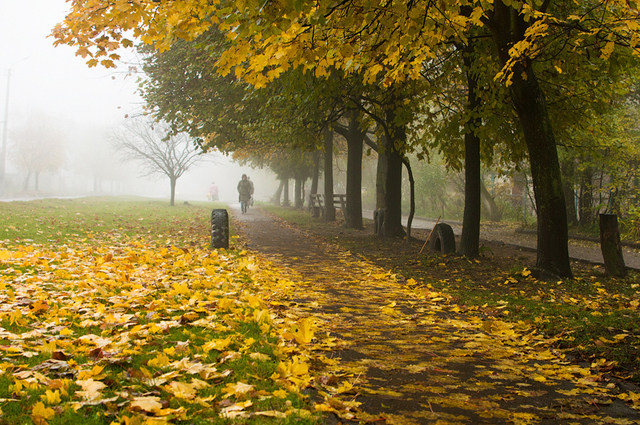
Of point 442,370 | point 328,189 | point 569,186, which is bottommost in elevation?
point 442,370

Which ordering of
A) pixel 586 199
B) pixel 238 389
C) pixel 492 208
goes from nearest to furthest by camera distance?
pixel 238 389 < pixel 586 199 < pixel 492 208

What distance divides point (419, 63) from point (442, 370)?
18.3 ft

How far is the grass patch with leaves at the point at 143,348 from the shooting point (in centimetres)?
243

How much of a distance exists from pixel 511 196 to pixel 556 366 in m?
25.3

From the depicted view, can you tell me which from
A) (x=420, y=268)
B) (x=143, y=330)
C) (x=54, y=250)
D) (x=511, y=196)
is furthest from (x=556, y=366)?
(x=511, y=196)

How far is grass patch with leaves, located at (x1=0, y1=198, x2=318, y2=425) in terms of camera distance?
2.43 metres

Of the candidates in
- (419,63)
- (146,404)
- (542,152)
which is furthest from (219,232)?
(146,404)

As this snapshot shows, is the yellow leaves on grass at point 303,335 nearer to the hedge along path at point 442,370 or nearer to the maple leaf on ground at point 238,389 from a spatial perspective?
the hedge along path at point 442,370

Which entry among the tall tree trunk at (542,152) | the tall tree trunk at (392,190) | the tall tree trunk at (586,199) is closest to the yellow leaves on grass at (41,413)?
the tall tree trunk at (542,152)

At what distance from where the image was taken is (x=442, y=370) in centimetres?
343

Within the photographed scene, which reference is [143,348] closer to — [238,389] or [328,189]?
[238,389]

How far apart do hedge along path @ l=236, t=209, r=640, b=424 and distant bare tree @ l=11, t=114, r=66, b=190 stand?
5888 cm

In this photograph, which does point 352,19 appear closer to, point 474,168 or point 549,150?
point 549,150

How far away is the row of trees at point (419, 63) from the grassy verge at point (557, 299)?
0.72 metres
